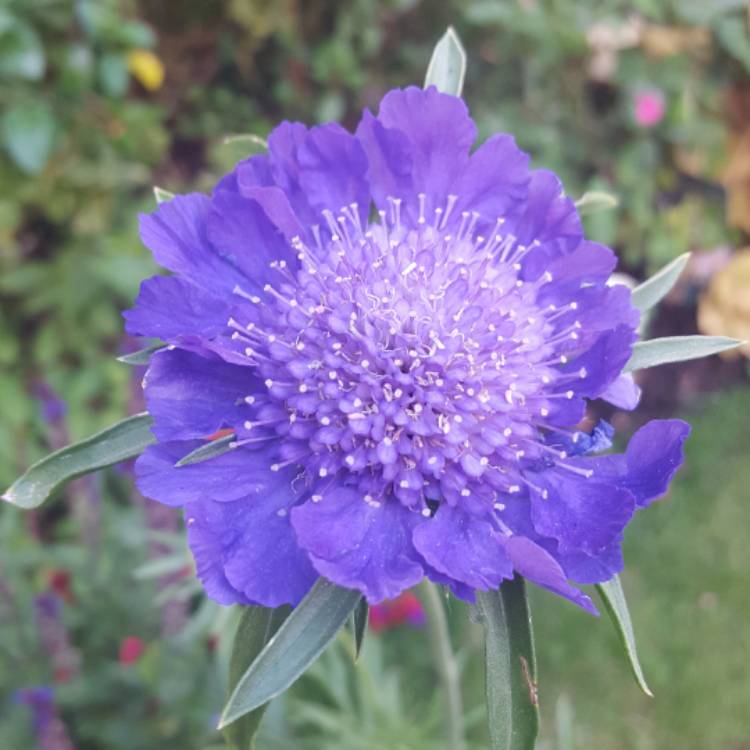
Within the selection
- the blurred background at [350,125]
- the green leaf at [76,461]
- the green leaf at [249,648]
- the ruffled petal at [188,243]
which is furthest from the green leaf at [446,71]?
the blurred background at [350,125]

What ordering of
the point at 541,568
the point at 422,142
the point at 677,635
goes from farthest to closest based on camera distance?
the point at 677,635
the point at 422,142
the point at 541,568

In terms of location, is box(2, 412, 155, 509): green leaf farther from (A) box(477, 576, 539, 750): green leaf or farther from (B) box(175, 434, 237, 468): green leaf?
(A) box(477, 576, 539, 750): green leaf

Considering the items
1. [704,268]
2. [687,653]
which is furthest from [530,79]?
[687,653]

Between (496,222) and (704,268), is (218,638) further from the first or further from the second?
(704,268)

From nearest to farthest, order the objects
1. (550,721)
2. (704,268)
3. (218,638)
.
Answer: (218,638), (550,721), (704,268)

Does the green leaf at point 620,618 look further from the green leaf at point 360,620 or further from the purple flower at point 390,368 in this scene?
the green leaf at point 360,620

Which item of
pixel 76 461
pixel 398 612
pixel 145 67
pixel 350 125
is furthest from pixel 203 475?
pixel 350 125

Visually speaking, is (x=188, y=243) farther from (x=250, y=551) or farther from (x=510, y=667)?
(x=510, y=667)
